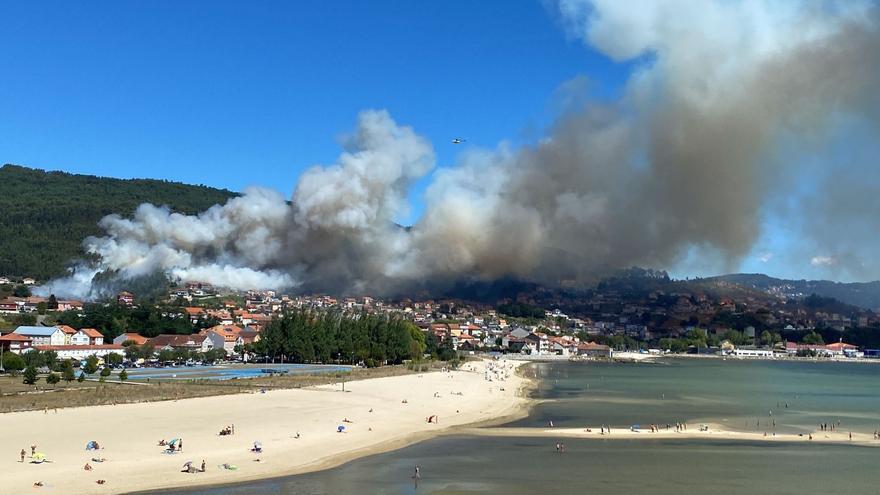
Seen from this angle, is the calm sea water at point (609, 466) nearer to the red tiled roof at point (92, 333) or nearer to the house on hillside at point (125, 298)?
the red tiled roof at point (92, 333)

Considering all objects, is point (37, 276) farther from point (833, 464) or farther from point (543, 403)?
point (833, 464)

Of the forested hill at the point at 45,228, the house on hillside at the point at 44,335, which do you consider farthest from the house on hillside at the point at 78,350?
the forested hill at the point at 45,228

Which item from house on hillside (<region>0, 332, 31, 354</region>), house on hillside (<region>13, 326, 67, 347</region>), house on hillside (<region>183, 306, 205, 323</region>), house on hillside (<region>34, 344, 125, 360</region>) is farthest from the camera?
house on hillside (<region>183, 306, 205, 323</region>)

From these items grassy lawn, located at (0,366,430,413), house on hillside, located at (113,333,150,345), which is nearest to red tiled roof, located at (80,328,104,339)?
house on hillside, located at (113,333,150,345)

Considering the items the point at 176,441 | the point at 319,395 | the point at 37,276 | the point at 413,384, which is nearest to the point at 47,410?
the point at 176,441

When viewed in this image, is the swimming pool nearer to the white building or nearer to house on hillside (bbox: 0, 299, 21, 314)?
house on hillside (bbox: 0, 299, 21, 314)

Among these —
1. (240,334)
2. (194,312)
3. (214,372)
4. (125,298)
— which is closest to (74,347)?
(214,372)
